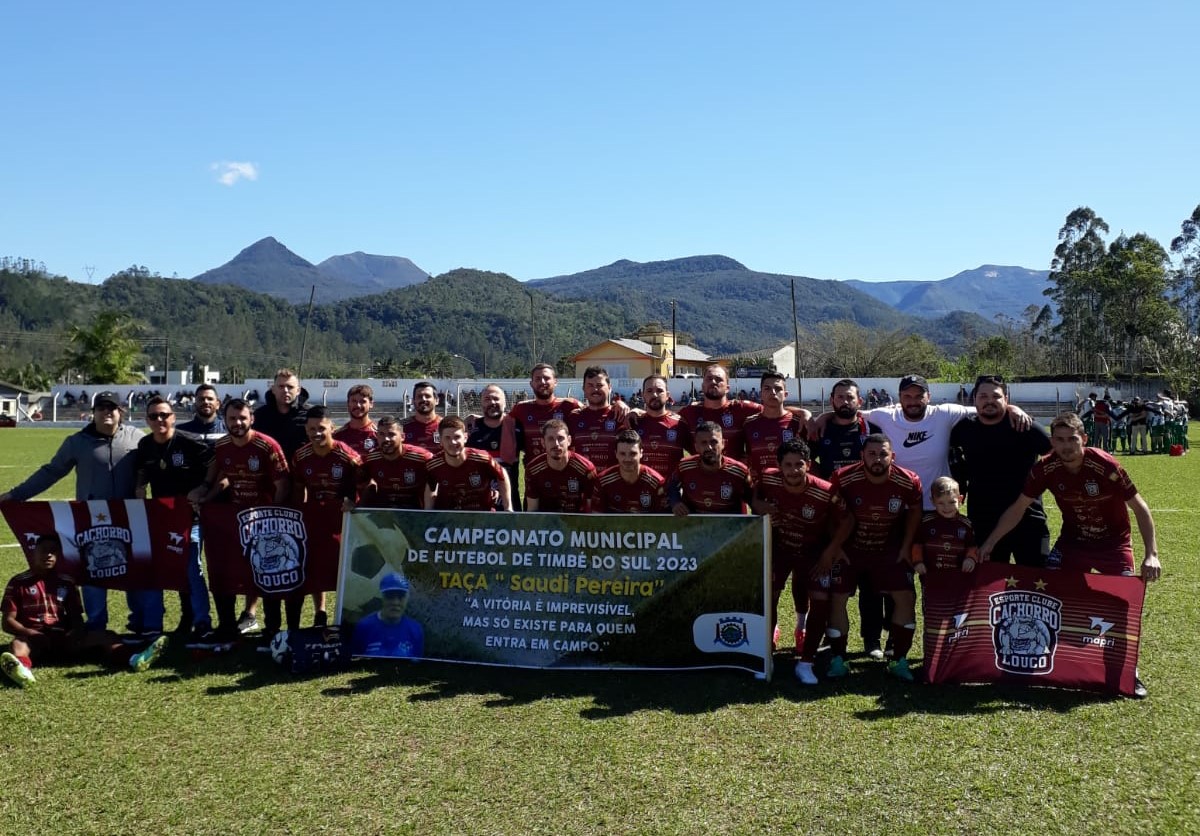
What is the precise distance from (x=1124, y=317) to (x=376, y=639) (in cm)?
7854

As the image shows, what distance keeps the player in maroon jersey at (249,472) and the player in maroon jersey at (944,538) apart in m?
4.89

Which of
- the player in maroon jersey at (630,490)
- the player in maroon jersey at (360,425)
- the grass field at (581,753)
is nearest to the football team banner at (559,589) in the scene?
the grass field at (581,753)

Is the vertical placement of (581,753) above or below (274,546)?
below

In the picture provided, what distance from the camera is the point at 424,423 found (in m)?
8.22

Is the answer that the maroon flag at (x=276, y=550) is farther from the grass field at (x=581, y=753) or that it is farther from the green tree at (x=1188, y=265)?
the green tree at (x=1188, y=265)

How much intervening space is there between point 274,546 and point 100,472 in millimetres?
1501

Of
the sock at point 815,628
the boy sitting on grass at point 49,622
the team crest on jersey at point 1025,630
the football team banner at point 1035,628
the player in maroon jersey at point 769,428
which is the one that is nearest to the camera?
the football team banner at point 1035,628

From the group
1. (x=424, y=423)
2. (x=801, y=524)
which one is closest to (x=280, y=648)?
(x=424, y=423)

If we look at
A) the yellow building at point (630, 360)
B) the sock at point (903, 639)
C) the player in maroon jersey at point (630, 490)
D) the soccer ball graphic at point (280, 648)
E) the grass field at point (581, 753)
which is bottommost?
the grass field at point (581, 753)

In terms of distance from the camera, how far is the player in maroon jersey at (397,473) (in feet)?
23.4

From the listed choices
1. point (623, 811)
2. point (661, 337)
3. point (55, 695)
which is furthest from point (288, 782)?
point (661, 337)

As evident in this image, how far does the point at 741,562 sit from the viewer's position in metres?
6.20

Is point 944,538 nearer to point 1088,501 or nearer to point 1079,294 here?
point 1088,501

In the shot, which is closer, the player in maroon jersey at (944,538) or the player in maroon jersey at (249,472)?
the player in maroon jersey at (944,538)
